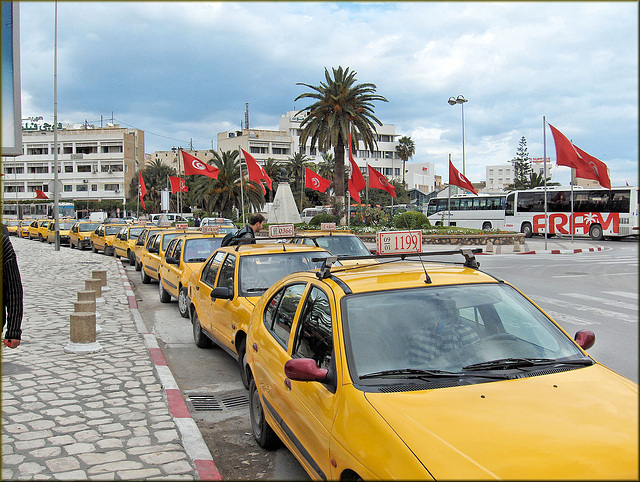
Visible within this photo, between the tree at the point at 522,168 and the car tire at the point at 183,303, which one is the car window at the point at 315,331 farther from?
the tree at the point at 522,168

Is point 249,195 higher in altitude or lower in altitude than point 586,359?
higher

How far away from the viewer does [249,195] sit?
54188mm

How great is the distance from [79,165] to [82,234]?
223 feet

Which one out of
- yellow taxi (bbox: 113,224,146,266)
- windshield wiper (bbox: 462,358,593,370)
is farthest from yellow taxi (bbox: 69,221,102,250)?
windshield wiper (bbox: 462,358,593,370)

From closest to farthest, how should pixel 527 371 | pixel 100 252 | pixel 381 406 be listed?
pixel 381 406, pixel 527 371, pixel 100 252

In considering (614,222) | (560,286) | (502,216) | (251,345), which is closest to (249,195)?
(502,216)

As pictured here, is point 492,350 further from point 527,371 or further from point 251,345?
point 251,345

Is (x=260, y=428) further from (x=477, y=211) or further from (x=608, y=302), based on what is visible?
(x=477, y=211)

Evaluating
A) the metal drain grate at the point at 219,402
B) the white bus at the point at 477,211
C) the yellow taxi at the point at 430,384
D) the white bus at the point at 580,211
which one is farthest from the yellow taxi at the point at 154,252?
the white bus at the point at 477,211

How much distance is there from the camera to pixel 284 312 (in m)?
4.58

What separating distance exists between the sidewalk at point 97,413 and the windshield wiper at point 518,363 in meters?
2.17

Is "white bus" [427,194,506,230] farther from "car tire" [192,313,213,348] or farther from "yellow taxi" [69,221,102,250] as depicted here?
"car tire" [192,313,213,348]

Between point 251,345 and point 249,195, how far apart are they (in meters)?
49.8

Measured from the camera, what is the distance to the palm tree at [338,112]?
125 ft
